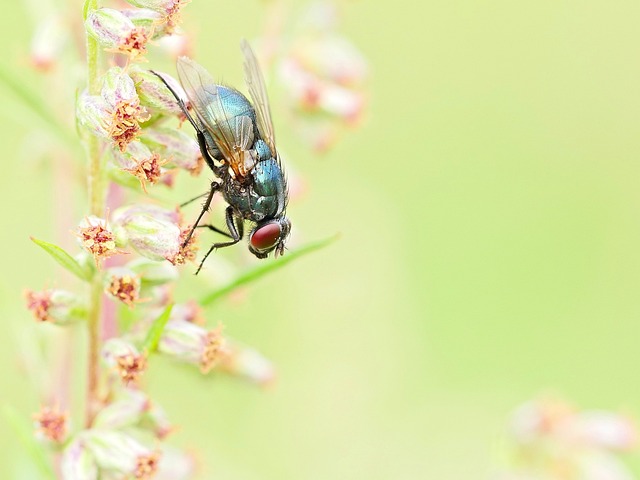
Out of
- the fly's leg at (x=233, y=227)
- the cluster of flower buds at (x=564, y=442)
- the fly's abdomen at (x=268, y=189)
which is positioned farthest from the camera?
the cluster of flower buds at (x=564, y=442)

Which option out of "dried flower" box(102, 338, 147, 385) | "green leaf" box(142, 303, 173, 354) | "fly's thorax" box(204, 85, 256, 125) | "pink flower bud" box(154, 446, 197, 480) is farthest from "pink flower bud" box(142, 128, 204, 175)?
"pink flower bud" box(154, 446, 197, 480)

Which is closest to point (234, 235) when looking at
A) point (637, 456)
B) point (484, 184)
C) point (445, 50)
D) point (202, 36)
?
point (637, 456)

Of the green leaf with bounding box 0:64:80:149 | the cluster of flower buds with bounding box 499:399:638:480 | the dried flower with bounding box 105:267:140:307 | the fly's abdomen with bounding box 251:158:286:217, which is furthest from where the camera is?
the cluster of flower buds with bounding box 499:399:638:480

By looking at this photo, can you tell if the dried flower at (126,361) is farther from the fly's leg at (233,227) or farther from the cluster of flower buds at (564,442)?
the cluster of flower buds at (564,442)

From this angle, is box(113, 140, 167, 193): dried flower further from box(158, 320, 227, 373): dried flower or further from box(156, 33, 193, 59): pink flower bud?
box(156, 33, 193, 59): pink flower bud

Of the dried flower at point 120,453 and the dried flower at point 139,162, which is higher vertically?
the dried flower at point 139,162

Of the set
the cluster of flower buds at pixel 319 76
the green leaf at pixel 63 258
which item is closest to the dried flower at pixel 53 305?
the green leaf at pixel 63 258

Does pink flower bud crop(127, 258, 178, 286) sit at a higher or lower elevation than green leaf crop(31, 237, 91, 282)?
higher
